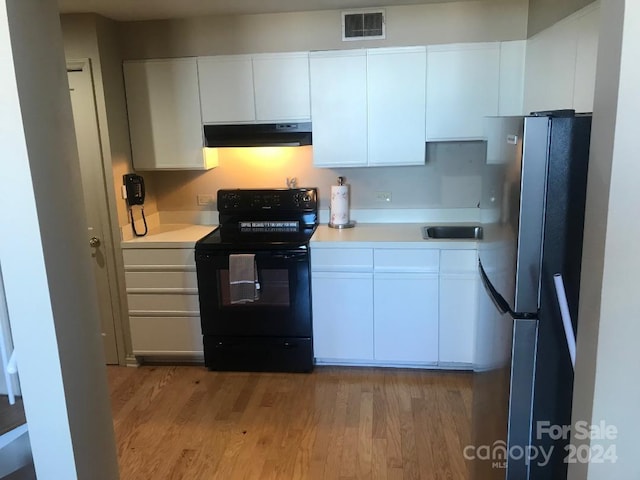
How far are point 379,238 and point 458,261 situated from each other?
509 millimetres

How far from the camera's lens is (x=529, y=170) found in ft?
4.66

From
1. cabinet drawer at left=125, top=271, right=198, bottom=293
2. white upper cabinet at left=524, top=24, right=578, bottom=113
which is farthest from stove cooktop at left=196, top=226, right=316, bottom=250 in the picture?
white upper cabinet at left=524, top=24, right=578, bottom=113

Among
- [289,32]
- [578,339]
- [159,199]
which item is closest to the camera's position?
[578,339]

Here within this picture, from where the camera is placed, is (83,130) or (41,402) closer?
(41,402)

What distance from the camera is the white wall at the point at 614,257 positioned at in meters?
1.01

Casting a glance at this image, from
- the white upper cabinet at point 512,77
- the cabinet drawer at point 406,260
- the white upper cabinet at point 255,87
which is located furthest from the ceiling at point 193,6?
the cabinet drawer at point 406,260

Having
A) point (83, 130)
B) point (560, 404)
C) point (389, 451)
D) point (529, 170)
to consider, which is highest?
point (83, 130)

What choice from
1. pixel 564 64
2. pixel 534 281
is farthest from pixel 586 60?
pixel 534 281

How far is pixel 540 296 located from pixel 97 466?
4.73 feet

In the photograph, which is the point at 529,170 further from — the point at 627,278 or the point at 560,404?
the point at 560,404

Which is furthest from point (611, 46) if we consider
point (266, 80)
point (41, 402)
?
point (266, 80)

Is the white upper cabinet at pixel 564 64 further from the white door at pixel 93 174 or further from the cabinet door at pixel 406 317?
the white door at pixel 93 174

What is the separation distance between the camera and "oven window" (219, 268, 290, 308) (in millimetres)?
3221

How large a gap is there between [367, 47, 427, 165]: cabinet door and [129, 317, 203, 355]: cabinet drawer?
1.65 meters
